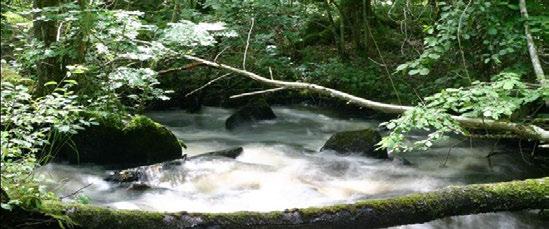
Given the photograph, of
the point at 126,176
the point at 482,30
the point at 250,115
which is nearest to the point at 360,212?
the point at 482,30

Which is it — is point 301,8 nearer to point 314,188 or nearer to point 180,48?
point 180,48

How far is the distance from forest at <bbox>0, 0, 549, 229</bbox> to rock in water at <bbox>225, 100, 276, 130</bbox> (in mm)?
30

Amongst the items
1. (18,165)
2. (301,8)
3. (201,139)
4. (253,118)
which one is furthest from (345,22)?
(18,165)

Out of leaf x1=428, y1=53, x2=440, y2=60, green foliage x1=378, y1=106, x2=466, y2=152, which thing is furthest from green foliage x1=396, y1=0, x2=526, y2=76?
green foliage x1=378, y1=106, x2=466, y2=152

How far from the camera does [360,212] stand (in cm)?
337

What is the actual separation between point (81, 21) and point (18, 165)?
2438mm

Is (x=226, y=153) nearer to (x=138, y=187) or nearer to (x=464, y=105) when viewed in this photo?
(x=138, y=187)

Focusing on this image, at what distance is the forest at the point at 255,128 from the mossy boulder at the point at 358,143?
0.08 feet

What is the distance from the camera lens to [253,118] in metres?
9.95

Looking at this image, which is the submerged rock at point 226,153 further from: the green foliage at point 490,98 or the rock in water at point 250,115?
the green foliage at point 490,98

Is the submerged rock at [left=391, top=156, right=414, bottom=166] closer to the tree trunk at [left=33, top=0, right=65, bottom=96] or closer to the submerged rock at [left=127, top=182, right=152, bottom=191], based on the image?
the submerged rock at [left=127, top=182, right=152, bottom=191]

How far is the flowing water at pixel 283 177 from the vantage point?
5895 mm

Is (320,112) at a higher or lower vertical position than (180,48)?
lower

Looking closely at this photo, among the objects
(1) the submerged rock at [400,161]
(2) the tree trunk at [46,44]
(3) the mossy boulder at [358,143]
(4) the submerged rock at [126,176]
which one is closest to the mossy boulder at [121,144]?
(4) the submerged rock at [126,176]
